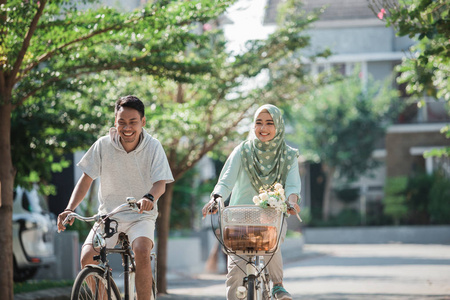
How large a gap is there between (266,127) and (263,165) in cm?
32

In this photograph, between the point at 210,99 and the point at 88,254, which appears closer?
the point at 88,254

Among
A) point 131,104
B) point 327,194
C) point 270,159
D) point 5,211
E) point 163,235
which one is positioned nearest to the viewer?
point 131,104

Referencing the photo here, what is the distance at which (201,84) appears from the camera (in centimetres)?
1430

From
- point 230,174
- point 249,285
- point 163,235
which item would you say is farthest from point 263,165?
point 163,235

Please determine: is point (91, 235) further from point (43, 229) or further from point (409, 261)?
point (409, 261)

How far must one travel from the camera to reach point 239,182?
7.01 metres

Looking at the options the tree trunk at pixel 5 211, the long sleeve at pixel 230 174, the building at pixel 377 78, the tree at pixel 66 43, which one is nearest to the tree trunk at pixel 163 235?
the tree at pixel 66 43

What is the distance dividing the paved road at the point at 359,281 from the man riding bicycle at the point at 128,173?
6324 mm

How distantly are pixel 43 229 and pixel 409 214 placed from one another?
1065 inches

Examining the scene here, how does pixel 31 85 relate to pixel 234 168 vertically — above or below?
above

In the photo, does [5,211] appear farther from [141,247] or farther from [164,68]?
[141,247]

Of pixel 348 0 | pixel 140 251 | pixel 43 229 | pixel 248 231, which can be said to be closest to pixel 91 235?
pixel 140 251

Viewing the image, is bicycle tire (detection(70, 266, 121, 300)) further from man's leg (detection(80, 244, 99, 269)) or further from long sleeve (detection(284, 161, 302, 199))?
long sleeve (detection(284, 161, 302, 199))

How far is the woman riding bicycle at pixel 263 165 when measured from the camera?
6742mm
